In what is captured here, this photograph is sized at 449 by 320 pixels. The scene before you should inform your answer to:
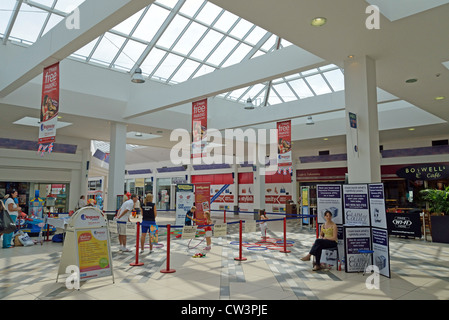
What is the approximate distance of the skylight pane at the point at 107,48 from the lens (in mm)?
12209

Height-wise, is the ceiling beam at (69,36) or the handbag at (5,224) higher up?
the ceiling beam at (69,36)

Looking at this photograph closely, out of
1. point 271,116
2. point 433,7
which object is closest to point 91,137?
point 271,116

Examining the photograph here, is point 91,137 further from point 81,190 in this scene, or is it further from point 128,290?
point 128,290

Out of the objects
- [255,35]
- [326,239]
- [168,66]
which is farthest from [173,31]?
[326,239]

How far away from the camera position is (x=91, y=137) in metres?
18.3

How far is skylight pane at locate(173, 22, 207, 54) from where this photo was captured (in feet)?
42.6

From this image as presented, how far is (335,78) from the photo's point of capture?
50.9ft

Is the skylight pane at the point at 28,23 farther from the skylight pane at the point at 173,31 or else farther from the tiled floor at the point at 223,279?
the tiled floor at the point at 223,279

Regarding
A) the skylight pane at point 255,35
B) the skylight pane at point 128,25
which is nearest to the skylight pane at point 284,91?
the skylight pane at point 255,35

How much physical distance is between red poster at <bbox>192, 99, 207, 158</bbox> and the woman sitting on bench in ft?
16.7

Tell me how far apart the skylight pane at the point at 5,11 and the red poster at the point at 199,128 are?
630 centimetres

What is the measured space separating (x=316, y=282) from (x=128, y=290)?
129 inches

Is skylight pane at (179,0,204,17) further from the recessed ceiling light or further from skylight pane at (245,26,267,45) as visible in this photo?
the recessed ceiling light

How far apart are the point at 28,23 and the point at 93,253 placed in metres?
8.69
